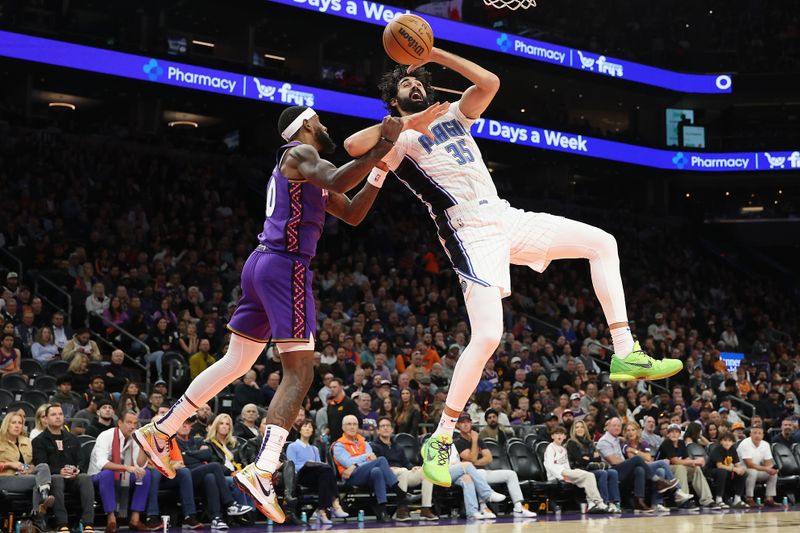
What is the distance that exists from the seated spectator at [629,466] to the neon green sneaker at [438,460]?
30.0 ft

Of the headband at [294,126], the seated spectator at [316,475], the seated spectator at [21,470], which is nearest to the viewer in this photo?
the headband at [294,126]

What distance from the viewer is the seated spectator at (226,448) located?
12.6 metres

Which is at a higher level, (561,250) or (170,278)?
(170,278)

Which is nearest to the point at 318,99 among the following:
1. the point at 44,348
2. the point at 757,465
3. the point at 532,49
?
the point at 532,49

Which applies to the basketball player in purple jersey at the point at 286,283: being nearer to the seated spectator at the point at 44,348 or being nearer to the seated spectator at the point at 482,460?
the seated spectator at the point at 482,460

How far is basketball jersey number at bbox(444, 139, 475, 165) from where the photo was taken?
6777 millimetres

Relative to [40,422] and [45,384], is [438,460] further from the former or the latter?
[45,384]

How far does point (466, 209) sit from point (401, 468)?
753 centimetres

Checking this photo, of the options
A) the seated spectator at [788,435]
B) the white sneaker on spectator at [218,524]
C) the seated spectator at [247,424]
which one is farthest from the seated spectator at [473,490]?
the seated spectator at [788,435]

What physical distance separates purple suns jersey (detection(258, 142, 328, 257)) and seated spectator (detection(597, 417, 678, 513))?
386 inches

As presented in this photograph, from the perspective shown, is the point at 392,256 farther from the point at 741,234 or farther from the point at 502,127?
the point at 741,234

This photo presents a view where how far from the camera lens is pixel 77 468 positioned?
1148 centimetres

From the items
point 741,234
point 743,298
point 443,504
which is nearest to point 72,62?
point 443,504

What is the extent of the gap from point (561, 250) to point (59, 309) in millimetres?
12099
